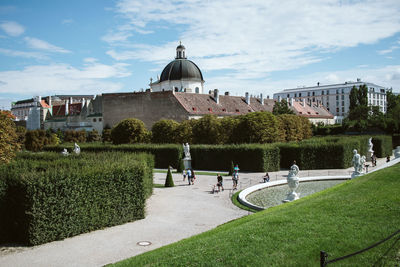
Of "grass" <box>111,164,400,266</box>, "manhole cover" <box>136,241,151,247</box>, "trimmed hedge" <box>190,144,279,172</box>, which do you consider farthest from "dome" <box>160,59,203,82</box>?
"grass" <box>111,164,400,266</box>

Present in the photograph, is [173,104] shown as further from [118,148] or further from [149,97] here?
[118,148]

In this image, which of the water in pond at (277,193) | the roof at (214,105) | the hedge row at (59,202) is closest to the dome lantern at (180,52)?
the roof at (214,105)

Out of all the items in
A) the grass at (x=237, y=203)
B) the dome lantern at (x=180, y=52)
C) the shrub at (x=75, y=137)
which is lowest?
the grass at (x=237, y=203)

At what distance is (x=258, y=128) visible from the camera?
4012cm

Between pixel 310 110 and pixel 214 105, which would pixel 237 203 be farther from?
pixel 310 110

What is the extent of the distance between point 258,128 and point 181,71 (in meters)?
44.5

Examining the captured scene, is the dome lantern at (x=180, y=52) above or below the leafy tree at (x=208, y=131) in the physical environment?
above

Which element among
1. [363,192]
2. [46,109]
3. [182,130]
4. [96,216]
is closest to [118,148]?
[182,130]

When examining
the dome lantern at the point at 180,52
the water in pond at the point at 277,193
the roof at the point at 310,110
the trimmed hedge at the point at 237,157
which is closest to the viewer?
the water in pond at the point at 277,193

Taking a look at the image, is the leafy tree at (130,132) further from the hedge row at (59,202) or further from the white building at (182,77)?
the hedge row at (59,202)

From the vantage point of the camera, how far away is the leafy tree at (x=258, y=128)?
132ft

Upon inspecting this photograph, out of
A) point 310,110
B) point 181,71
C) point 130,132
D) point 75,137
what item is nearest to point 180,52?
point 181,71

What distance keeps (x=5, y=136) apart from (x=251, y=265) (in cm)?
1566

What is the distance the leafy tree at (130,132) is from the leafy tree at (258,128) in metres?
15.3
